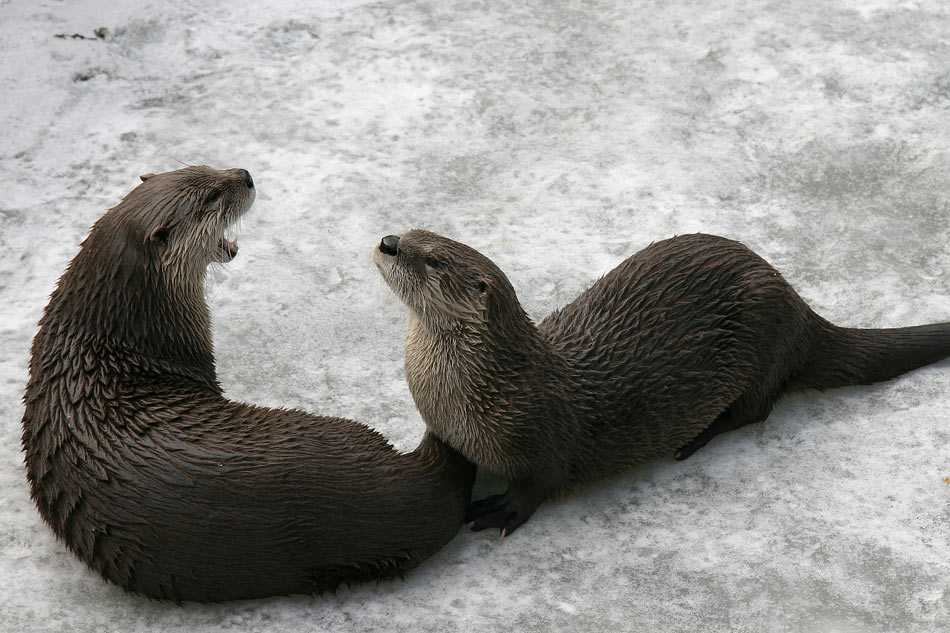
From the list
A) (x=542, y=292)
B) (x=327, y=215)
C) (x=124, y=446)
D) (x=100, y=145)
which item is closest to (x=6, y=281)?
(x=100, y=145)

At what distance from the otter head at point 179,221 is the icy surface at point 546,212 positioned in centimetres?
59

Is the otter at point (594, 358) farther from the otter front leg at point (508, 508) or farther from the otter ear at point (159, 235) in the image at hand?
the otter ear at point (159, 235)

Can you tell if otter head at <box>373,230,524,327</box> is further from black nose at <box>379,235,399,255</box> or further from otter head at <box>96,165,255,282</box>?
otter head at <box>96,165,255,282</box>

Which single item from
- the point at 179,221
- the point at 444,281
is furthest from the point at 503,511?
the point at 179,221

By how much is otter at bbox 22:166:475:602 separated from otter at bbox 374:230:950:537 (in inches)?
6.9

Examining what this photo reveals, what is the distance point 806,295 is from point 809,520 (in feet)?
3.49

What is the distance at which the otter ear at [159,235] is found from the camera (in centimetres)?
301

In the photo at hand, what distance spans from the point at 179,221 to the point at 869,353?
208 centimetres

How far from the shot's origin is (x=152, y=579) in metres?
2.71

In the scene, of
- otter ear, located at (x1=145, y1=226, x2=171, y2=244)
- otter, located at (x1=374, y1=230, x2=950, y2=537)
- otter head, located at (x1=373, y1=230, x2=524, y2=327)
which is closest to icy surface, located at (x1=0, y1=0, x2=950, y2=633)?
otter, located at (x1=374, y1=230, x2=950, y2=537)

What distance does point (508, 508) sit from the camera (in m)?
3.10

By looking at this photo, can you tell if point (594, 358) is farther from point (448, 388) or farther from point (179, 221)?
point (179, 221)

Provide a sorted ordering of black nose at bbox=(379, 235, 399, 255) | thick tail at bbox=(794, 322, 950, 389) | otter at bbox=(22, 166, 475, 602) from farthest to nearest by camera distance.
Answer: thick tail at bbox=(794, 322, 950, 389), black nose at bbox=(379, 235, 399, 255), otter at bbox=(22, 166, 475, 602)

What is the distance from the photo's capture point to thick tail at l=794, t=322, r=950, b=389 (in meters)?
3.44
